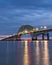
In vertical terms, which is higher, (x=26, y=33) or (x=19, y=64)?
(x=26, y=33)

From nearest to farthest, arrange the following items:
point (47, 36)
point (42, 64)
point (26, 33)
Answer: point (42, 64) < point (26, 33) < point (47, 36)

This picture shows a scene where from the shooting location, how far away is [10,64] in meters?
11.0

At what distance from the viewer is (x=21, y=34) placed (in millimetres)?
90750

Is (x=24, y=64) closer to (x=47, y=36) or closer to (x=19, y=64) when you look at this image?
(x=19, y=64)

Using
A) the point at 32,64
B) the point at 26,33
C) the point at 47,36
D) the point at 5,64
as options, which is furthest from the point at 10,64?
the point at 47,36

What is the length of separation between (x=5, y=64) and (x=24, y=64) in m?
0.84

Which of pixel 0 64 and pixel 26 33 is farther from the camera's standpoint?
pixel 26 33

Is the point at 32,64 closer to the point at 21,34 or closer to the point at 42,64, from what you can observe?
the point at 42,64

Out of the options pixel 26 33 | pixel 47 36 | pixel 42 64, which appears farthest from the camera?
pixel 47 36

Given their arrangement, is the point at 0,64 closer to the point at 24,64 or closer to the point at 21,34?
the point at 24,64

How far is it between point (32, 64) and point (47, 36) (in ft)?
314

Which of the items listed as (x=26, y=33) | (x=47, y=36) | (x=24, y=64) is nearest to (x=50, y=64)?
(x=24, y=64)

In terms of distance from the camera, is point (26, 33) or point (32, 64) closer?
point (32, 64)

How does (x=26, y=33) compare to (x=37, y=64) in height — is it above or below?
above
